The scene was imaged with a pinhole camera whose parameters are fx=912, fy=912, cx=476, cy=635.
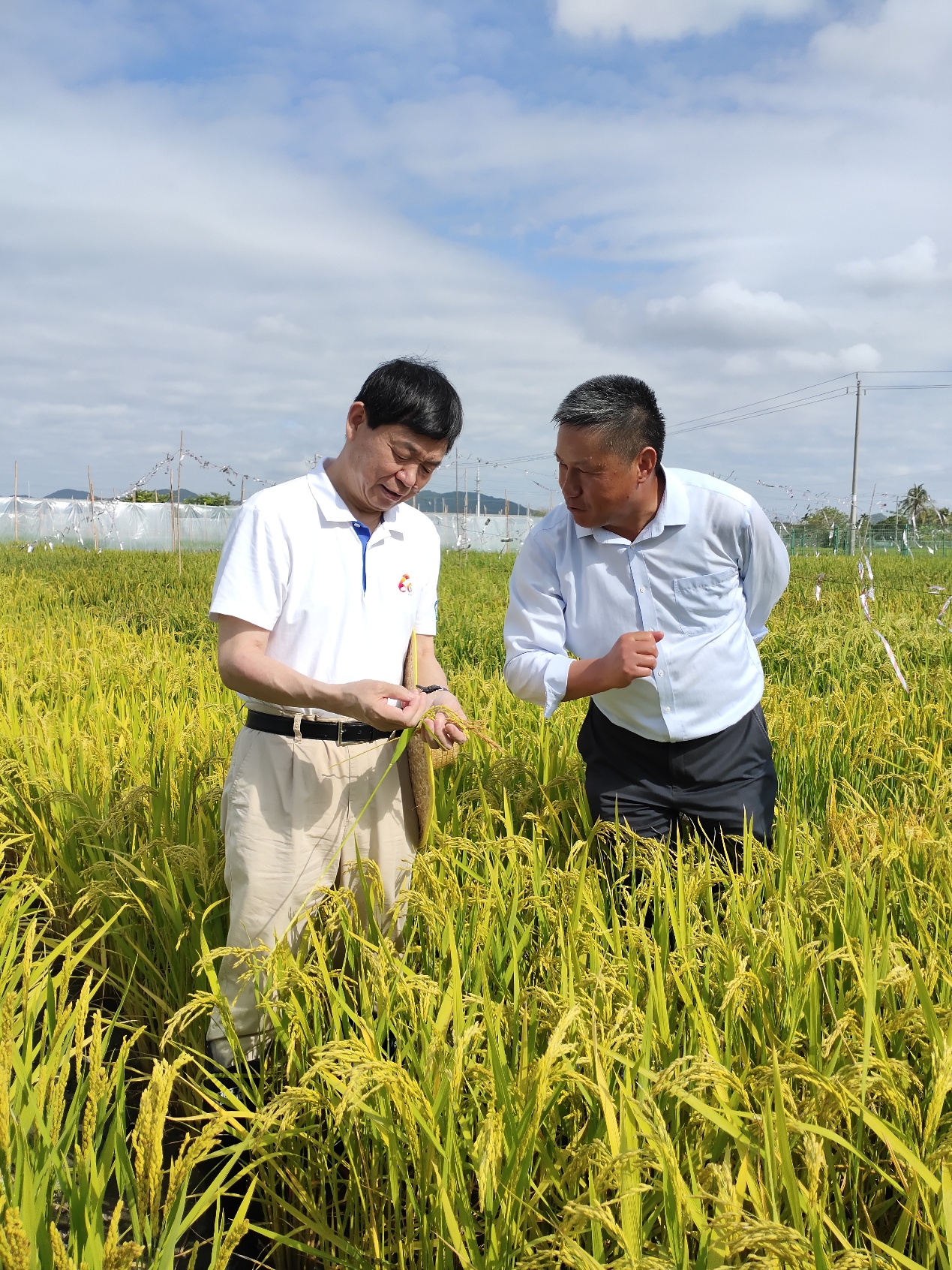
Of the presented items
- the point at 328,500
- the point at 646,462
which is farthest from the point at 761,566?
the point at 328,500

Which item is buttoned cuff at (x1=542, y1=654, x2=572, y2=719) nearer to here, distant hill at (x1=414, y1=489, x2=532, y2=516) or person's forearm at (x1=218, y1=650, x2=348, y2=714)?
person's forearm at (x1=218, y1=650, x2=348, y2=714)

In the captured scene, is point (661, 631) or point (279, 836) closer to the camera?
point (279, 836)

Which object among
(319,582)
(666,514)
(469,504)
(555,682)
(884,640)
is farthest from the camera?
(469,504)

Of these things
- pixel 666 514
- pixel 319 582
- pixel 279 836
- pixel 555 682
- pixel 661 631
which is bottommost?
pixel 279 836

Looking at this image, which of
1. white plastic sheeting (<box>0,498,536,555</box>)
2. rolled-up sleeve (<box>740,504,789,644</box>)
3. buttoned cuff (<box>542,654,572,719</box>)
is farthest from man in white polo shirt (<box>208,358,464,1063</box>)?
white plastic sheeting (<box>0,498,536,555</box>)

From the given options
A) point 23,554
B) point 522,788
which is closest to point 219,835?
point 522,788

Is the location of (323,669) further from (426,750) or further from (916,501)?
(916,501)

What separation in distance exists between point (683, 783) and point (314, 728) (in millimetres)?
1017

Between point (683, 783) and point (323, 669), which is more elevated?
point (323, 669)

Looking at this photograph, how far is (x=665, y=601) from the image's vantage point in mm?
2432

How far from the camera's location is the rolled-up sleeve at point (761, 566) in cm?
246

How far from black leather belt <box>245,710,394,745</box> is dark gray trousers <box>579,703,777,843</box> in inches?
29.3

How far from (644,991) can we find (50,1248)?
1034 mm

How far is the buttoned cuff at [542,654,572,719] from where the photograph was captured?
88.5 inches
